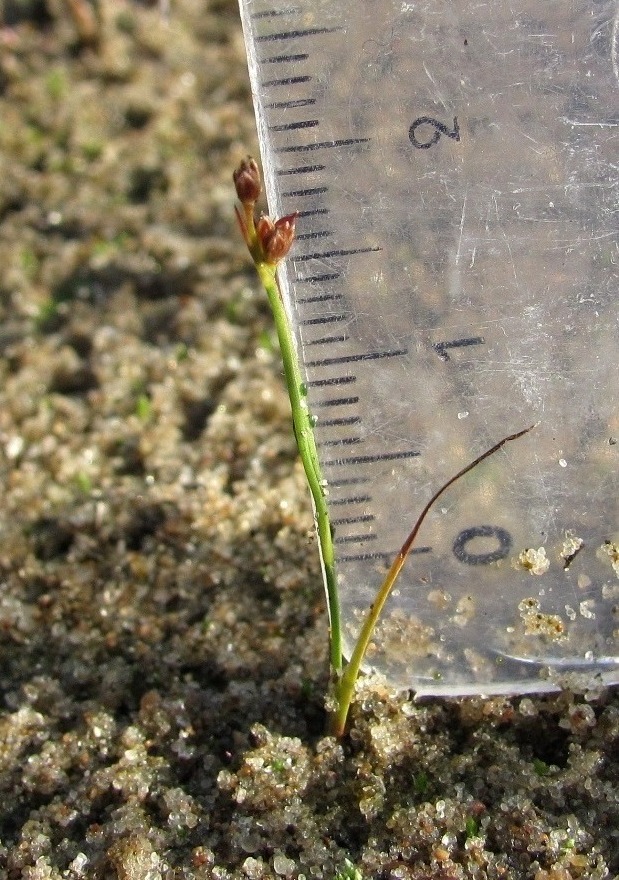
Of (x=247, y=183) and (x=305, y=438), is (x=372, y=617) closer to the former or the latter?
(x=305, y=438)

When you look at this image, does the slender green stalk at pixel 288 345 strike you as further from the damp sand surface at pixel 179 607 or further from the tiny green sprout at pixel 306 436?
the damp sand surface at pixel 179 607

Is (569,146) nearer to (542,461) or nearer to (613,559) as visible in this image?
(542,461)

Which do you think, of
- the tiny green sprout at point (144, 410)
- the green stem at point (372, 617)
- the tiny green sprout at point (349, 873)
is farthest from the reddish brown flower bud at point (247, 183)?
the tiny green sprout at point (144, 410)

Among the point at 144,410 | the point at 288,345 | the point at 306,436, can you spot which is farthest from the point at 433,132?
the point at 144,410

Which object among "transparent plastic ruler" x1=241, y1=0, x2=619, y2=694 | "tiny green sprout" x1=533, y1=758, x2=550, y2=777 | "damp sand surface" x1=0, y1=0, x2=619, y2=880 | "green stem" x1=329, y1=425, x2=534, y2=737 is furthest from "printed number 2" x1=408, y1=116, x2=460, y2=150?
"tiny green sprout" x1=533, y1=758, x2=550, y2=777

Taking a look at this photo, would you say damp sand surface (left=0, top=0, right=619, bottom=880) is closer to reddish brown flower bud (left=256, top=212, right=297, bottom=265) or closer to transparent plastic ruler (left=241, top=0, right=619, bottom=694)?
transparent plastic ruler (left=241, top=0, right=619, bottom=694)

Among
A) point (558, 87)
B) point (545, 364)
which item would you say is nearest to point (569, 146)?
point (558, 87)

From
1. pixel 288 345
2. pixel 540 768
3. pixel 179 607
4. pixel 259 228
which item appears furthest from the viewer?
pixel 179 607
